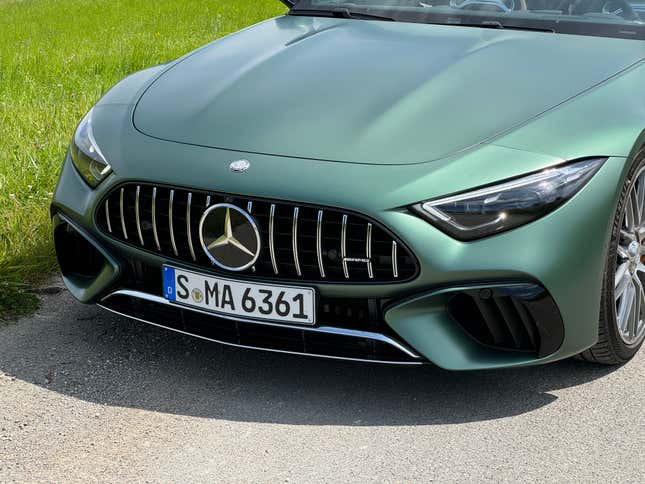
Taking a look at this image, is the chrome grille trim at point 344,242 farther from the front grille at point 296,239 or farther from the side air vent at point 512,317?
the side air vent at point 512,317

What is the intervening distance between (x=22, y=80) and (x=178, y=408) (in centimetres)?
546

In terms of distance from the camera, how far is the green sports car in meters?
3.29

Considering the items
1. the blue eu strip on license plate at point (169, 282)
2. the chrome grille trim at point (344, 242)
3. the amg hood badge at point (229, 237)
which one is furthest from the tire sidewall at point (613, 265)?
the blue eu strip on license plate at point (169, 282)

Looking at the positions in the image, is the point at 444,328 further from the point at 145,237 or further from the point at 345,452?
the point at 145,237

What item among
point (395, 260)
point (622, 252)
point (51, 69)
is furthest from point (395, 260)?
point (51, 69)

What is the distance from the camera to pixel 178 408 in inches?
139

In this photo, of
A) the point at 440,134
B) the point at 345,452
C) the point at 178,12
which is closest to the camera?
the point at 345,452

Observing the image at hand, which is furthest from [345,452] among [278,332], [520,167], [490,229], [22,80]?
[22,80]

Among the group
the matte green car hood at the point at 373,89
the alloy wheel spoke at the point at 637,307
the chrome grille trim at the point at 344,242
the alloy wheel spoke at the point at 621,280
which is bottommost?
the alloy wheel spoke at the point at 637,307

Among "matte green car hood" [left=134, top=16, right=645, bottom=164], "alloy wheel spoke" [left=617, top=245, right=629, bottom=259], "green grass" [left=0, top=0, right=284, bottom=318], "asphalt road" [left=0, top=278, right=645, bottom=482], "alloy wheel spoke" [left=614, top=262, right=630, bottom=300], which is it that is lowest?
"green grass" [left=0, top=0, right=284, bottom=318]

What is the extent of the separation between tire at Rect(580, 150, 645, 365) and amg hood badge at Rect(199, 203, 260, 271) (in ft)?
3.54

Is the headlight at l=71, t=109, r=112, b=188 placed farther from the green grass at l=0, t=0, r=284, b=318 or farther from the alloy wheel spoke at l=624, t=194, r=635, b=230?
the alloy wheel spoke at l=624, t=194, r=635, b=230

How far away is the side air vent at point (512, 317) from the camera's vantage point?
3.31m

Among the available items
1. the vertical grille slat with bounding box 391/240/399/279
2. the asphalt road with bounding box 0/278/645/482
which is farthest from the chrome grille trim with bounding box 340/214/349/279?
the asphalt road with bounding box 0/278/645/482
